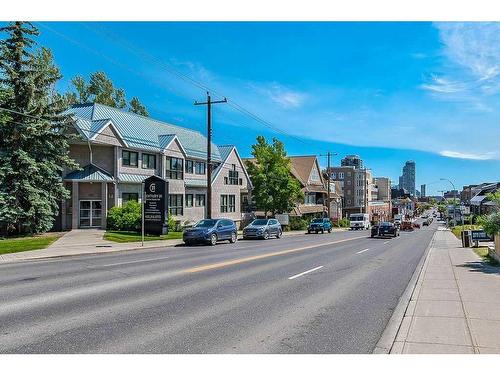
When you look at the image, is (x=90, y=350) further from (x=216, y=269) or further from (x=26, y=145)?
(x=26, y=145)

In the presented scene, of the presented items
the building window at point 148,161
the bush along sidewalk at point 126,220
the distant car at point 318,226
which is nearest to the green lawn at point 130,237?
the bush along sidewalk at point 126,220

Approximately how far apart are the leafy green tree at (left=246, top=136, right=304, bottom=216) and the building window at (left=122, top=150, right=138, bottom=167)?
18.6 meters

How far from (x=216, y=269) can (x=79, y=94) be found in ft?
172

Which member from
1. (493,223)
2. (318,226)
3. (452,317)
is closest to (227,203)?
(318,226)

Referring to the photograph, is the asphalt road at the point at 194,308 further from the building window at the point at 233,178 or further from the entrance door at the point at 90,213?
the building window at the point at 233,178

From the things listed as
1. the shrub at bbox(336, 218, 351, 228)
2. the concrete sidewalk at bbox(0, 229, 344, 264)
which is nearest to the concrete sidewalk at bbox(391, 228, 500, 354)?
the concrete sidewalk at bbox(0, 229, 344, 264)

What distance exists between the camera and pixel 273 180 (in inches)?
2050

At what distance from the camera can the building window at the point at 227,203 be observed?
50.2 m

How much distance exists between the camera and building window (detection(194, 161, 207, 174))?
46831mm

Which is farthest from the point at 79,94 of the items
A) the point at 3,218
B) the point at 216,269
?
the point at 216,269

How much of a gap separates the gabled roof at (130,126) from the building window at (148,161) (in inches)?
32.6

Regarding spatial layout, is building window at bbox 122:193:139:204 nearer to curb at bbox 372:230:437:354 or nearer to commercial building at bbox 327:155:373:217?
curb at bbox 372:230:437:354

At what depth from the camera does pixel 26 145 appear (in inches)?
1125

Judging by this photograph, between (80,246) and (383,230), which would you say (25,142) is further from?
(383,230)
